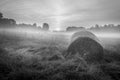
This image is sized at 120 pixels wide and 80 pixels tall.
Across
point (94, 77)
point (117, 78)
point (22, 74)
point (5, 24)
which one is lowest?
point (117, 78)

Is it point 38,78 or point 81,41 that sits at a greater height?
point 81,41

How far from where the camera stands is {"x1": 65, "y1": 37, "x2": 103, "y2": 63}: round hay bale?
617 cm

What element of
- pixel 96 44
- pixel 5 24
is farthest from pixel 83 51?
pixel 5 24

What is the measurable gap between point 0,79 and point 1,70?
0.94m

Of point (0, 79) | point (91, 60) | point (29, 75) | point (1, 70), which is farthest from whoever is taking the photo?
point (91, 60)

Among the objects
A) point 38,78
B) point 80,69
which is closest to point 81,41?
point 80,69

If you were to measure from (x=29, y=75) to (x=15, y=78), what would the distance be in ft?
2.02

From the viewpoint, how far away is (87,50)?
21.3 feet

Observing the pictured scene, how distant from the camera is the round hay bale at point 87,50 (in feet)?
20.2

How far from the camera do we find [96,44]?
21.0 feet

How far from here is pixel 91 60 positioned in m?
5.90

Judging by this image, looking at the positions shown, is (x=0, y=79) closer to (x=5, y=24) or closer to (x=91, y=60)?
(x=91, y=60)

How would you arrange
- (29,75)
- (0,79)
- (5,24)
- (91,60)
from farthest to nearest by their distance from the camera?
(5,24) → (91,60) → (29,75) → (0,79)

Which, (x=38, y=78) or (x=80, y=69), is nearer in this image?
(x=38, y=78)
